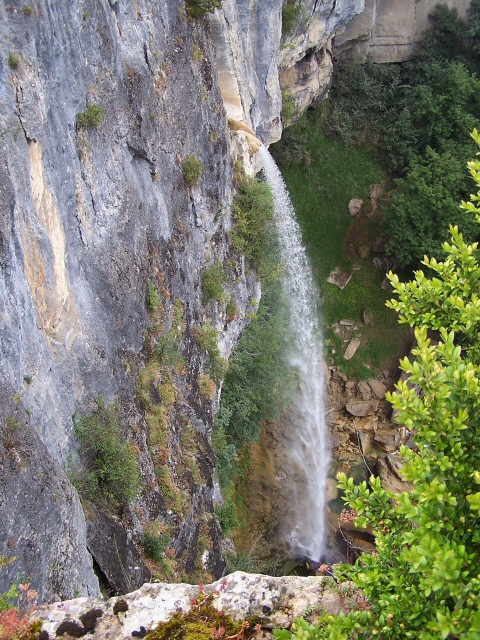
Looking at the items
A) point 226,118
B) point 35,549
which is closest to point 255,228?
point 226,118

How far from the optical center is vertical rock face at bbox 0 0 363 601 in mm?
7117

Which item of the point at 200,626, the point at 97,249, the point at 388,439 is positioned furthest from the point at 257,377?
the point at 200,626

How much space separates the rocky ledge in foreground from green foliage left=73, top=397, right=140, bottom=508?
360 centimetres

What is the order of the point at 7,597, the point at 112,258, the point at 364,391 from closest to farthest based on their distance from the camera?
1. the point at 7,597
2. the point at 112,258
3. the point at 364,391

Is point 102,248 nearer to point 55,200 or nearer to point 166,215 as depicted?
point 55,200

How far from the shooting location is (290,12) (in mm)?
19344

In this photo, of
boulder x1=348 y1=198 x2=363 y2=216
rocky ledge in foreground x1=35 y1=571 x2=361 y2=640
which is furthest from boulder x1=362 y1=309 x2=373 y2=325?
rocky ledge in foreground x1=35 y1=571 x2=361 y2=640

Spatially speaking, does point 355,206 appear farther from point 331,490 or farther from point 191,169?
point 191,169

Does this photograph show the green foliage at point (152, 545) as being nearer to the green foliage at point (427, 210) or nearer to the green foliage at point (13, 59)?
the green foliage at point (13, 59)

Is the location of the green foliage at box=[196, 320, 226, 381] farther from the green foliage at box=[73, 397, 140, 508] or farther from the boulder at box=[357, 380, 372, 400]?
the boulder at box=[357, 380, 372, 400]

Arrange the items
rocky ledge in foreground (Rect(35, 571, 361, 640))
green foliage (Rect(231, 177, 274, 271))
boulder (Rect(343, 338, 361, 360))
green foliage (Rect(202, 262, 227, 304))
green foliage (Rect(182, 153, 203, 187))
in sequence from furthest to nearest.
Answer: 1. boulder (Rect(343, 338, 361, 360))
2. green foliage (Rect(231, 177, 274, 271))
3. green foliage (Rect(202, 262, 227, 304))
4. green foliage (Rect(182, 153, 203, 187))
5. rocky ledge in foreground (Rect(35, 571, 361, 640))

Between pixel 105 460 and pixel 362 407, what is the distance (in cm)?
1545

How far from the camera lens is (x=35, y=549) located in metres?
6.76

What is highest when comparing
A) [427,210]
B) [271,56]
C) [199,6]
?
[199,6]
